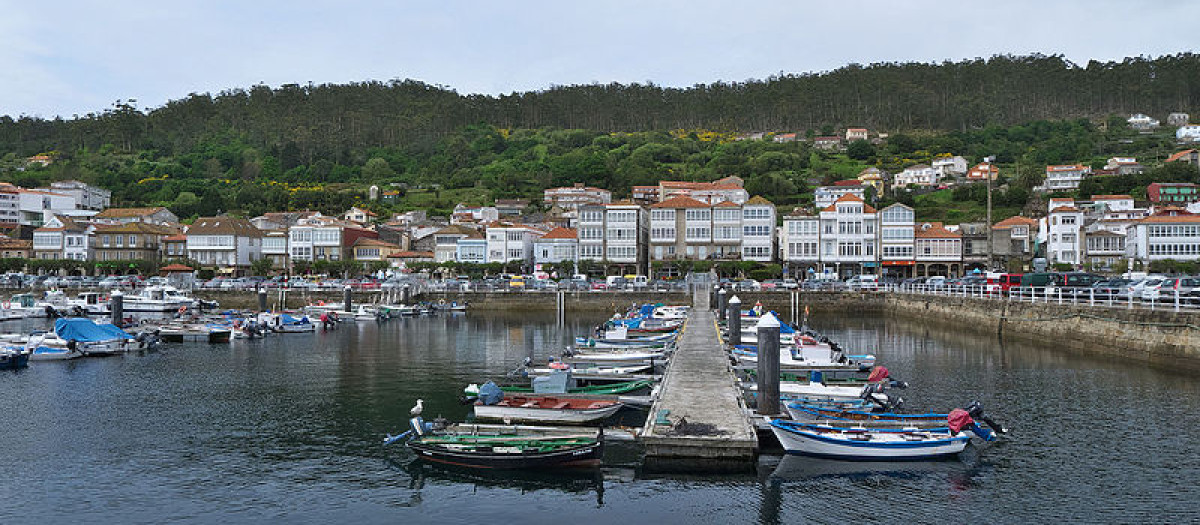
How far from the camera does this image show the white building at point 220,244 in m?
98.8

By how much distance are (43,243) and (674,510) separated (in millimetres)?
108964

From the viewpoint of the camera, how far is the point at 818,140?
168m

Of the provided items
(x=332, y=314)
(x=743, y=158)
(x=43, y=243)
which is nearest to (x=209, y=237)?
(x=43, y=243)

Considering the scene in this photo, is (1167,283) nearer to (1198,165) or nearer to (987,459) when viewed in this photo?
(987,459)

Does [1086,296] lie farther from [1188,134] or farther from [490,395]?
[1188,134]

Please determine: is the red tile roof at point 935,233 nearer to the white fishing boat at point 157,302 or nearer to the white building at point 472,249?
the white building at point 472,249

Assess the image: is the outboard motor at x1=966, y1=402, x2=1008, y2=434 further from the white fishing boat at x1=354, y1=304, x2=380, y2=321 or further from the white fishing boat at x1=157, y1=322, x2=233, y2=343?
the white fishing boat at x1=354, y1=304, x2=380, y2=321

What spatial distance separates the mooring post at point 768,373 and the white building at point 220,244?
9074 centimetres

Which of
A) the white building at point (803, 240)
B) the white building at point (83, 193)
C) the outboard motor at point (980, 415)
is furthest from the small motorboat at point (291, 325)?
the white building at point (83, 193)

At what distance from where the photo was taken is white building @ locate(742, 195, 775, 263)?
89375 mm

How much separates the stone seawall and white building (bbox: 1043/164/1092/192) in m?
78.3

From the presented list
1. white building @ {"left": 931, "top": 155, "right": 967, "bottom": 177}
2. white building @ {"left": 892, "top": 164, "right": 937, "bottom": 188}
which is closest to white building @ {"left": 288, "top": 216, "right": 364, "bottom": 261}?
white building @ {"left": 892, "top": 164, "right": 937, "bottom": 188}

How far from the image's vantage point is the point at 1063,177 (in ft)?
395

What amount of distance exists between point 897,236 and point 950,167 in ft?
186
